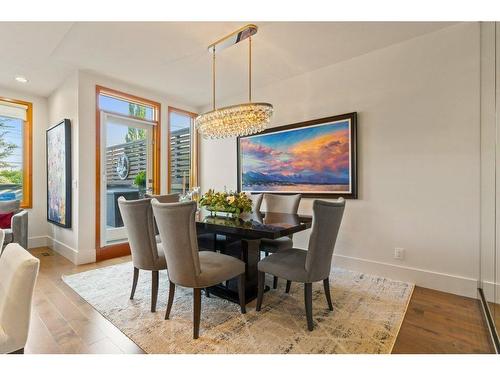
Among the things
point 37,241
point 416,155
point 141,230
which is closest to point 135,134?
point 37,241

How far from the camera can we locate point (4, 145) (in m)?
4.11

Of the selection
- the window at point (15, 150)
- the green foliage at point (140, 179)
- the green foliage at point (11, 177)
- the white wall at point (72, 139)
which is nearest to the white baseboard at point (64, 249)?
the white wall at point (72, 139)

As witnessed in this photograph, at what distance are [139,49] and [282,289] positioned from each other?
10.2 feet

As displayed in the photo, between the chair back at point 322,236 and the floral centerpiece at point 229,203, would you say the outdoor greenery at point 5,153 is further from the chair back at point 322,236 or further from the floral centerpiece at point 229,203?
the chair back at point 322,236

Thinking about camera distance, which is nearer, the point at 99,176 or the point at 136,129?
the point at 99,176

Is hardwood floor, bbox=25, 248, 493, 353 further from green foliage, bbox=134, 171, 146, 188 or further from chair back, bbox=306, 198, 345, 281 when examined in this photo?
green foliage, bbox=134, 171, 146, 188

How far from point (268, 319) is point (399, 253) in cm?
176

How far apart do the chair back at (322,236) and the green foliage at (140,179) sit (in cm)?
338

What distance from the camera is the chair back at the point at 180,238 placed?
1786mm

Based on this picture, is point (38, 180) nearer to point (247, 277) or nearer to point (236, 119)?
point (236, 119)

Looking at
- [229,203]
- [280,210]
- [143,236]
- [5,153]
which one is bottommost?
[143,236]

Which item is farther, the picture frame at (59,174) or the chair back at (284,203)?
the picture frame at (59,174)
